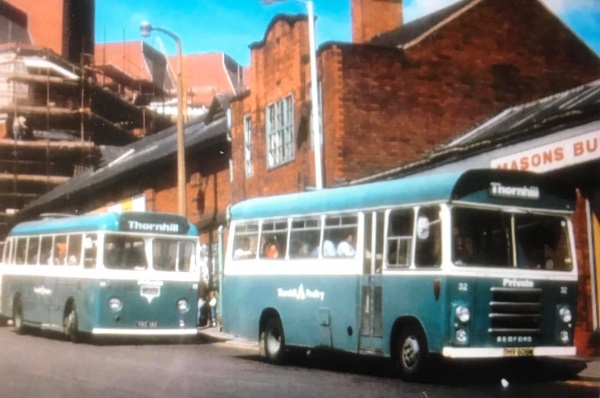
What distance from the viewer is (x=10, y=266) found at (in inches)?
1066

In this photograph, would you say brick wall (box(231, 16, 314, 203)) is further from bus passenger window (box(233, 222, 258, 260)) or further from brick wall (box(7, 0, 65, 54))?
brick wall (box(7, 0, 65, 54))

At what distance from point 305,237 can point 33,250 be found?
1165cm

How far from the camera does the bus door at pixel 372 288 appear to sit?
13867mm

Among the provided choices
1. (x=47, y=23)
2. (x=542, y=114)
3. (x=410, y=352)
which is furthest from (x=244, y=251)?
(x=47, y=23)

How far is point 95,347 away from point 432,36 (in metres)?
13.5

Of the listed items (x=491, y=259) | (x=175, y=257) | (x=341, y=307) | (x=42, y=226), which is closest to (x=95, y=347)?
(x=175, y=257)

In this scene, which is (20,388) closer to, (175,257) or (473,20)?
(175,257)

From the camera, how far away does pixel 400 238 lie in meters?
13.5

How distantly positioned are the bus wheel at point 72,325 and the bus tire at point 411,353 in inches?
416

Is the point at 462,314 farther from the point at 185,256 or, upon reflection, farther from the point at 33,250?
the point at 33,250

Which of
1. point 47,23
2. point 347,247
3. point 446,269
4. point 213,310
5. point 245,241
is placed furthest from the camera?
point 47,23

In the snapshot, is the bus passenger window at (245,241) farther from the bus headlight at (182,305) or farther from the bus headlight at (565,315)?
the bus headlight at (565,315)

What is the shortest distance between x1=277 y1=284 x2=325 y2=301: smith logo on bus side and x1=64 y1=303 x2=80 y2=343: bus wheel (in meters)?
7.28

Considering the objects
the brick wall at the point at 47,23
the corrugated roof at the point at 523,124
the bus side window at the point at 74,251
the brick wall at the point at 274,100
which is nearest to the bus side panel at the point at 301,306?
the bus side window at the point at 74,251
